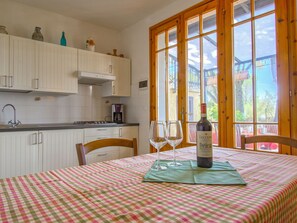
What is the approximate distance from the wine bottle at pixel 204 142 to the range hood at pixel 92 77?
246 cm

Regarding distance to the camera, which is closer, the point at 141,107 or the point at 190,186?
the point at 190,186

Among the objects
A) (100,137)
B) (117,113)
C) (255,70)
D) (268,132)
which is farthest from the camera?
(117,113)

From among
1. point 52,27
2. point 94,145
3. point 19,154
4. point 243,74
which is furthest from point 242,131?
point 52,27

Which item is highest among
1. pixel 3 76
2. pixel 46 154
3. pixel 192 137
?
pixel 3 76

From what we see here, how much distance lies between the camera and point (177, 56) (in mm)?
2848

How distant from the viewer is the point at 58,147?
2.53 metres

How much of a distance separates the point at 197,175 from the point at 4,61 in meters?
2.73

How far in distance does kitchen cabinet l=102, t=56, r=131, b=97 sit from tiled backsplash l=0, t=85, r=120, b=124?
0.81ft

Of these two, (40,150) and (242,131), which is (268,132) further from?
(40,150)

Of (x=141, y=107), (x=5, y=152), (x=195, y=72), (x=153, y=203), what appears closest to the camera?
(x=153, y=203)

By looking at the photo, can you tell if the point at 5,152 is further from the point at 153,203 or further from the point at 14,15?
the point at 153,203

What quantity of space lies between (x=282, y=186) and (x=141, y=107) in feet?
9.34

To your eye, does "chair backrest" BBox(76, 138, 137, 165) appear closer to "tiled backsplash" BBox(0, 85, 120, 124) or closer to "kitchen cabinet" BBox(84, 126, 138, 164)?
"kitchen cabinet" BBox(84, 126, 138, 164)

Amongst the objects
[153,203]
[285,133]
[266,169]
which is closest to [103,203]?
[153,203]
